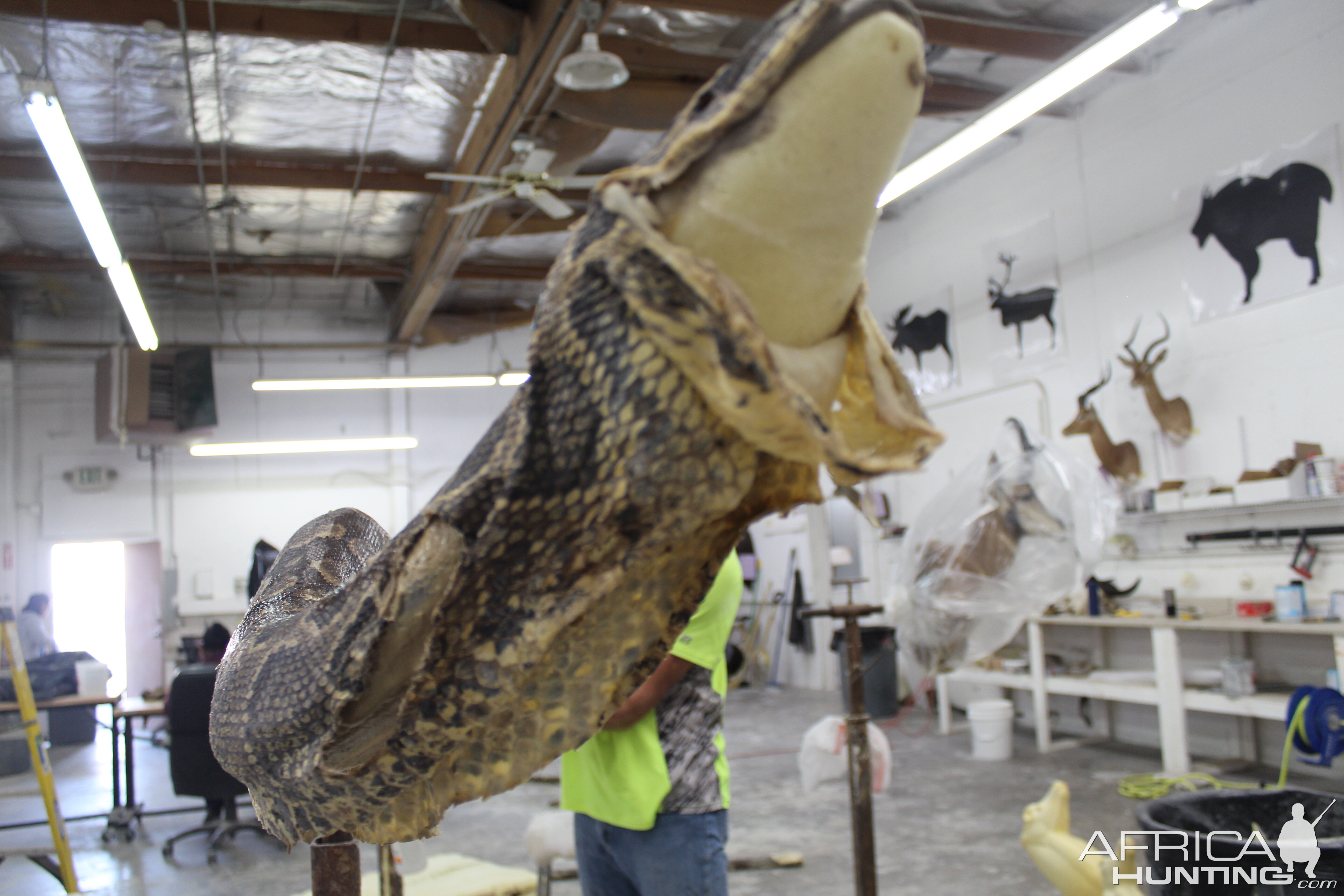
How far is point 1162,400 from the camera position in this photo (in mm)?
7480

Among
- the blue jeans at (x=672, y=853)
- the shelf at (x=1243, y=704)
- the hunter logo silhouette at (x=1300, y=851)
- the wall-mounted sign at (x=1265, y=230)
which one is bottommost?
the shelf at (x=1243, y=704)

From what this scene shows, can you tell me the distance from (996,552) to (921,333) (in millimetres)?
5286

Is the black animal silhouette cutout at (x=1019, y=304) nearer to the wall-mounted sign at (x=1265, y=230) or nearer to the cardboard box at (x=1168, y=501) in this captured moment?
the wall-mounted sign at (x=1265, y=230)

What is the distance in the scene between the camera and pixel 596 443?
1.94ft

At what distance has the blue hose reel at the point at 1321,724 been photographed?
4.79 meters

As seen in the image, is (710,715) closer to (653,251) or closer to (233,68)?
(653,251)

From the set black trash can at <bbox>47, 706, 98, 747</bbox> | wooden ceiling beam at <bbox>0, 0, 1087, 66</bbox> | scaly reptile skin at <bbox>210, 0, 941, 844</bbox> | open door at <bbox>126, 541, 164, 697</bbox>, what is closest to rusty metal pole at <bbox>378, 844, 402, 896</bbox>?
scaly reptile skin at <bbox>210, 0, 941, 844</bbox>

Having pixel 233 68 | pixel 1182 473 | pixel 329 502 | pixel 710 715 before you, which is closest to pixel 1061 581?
pixel 1182 473

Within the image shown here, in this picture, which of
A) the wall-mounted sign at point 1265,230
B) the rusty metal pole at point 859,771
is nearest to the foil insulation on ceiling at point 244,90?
the rusty metal pole at point 859,771

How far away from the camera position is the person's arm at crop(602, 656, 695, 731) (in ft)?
6.85

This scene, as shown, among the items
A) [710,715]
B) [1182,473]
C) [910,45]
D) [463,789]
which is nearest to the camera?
[910,45]

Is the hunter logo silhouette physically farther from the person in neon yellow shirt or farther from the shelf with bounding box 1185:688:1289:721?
Answer: the shelf with bounding box 1185:688:1289:721

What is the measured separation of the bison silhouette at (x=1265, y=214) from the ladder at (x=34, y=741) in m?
8.28

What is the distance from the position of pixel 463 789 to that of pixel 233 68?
24.4 ft
